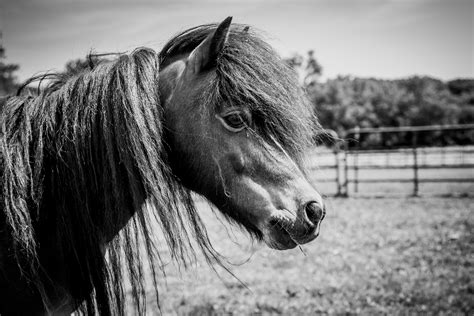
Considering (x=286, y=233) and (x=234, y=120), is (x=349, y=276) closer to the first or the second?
(x=286, y=233)

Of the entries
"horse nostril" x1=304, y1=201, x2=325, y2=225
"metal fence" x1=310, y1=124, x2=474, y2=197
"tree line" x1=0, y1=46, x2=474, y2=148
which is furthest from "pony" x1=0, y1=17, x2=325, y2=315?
"tree line" x1=0, y1=46, x2=474, y2=148

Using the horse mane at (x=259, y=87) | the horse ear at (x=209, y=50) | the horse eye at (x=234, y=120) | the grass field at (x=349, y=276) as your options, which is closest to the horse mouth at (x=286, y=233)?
the horse mane at (x=259, y=87)

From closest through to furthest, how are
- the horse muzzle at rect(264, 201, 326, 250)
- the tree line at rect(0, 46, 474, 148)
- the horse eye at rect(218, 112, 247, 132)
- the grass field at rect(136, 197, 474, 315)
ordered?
the horse muzzle at rect(264, 201, 326, 250) → the horse eye at rect(218, 112, 247, 132) → the grass field at rect(136, 197, 474, 315) → the tree line at rect(0, 46, 474, 148)

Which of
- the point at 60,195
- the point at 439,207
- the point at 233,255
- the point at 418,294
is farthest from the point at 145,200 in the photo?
the point at 439,207

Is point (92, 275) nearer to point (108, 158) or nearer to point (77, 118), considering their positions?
point (108, 158)

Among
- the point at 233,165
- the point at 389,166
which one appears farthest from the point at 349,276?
the point at 389,166

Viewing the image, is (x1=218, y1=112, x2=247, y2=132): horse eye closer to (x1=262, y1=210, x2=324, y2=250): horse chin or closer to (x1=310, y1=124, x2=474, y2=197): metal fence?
(x1=262, y1=210, x2=324, y2=250): horse chin

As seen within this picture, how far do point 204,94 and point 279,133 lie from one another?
1.32 ft

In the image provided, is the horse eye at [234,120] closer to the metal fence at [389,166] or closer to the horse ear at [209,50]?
the horse ear at [209,50]

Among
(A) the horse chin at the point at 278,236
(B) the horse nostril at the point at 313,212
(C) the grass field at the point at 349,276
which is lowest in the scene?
(C) the grass field at the point at 349,276

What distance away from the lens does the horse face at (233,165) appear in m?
1.59

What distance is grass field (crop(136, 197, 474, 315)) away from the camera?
4168mm

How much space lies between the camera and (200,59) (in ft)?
5.65

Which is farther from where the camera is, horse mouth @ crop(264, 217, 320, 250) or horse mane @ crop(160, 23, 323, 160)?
horse mane @ crop(160, 23, 323, 160)
